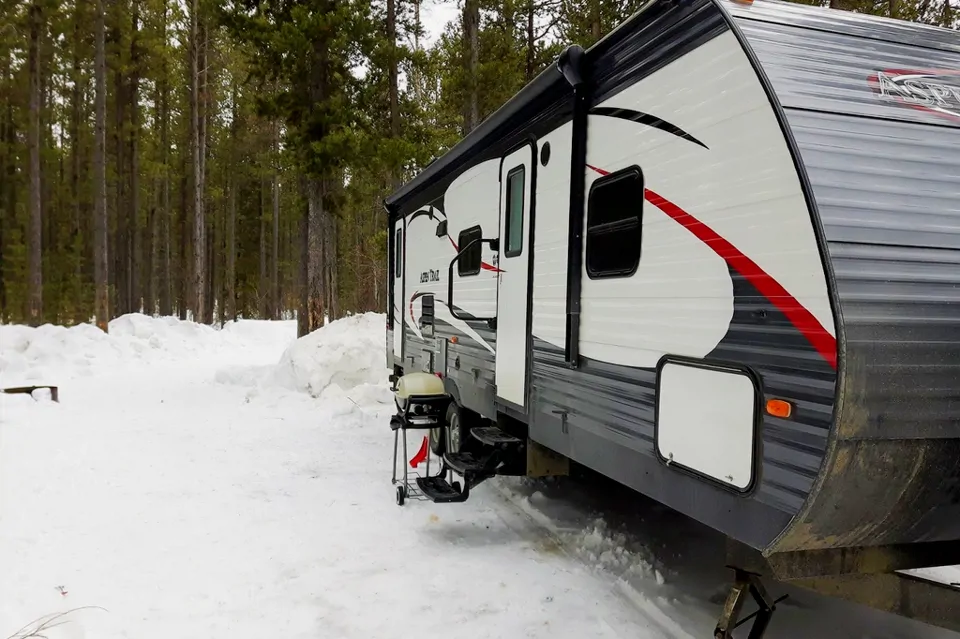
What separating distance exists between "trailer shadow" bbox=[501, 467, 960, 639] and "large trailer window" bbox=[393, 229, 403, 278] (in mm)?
4235

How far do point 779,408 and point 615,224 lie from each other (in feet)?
5.05

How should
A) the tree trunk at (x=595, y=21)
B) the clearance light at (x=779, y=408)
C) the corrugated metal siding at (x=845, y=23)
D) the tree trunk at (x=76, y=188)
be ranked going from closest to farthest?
the clearance light at (x=779, y=408), the corrugated metal siding at (x=845, y=23), the tree trunk at (x=595, y=21), the tree trunk at (x=76, y=188)

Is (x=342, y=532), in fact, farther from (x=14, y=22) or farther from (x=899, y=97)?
(x=14, y=22)

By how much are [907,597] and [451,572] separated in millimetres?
2604

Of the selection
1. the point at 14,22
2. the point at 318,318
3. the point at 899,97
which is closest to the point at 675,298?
the point at 899,97

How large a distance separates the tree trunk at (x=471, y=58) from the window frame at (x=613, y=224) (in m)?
11.1

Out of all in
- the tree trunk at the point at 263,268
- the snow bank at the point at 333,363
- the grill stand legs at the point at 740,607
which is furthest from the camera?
the tree trunk at the point at 263,268

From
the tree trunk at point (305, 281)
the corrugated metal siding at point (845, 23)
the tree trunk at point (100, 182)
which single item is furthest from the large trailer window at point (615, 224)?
the tree trunk at point (100, 182)

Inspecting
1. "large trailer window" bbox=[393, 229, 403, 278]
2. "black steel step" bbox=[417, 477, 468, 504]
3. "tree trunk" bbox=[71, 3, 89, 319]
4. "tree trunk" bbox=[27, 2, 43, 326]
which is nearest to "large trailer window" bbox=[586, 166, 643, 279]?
"black steel step" bbox=[417, 477, 468, 504]

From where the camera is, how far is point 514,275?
5.07m

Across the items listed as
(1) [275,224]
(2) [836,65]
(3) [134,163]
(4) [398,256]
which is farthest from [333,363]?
(1) [275,224]

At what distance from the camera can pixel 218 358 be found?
18.6m

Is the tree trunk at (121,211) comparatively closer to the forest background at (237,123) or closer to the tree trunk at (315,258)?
the forest background at (237,123)

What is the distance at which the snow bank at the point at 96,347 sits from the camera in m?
13.1
